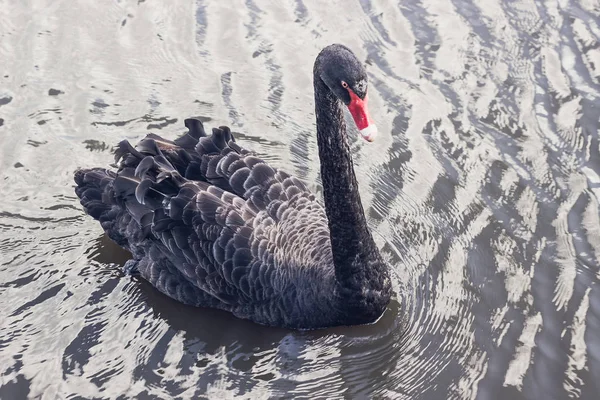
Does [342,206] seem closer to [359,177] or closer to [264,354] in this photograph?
[264,354]

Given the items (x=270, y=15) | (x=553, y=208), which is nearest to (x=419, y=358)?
(x=553, y=208)

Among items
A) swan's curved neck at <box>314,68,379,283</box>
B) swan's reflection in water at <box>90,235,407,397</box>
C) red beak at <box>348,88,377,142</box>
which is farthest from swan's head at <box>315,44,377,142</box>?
swan's reflection in water at <box>90,235,407,397</box>

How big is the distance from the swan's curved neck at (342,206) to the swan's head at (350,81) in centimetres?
28

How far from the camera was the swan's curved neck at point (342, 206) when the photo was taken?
498cm

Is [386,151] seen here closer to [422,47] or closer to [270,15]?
[422,47]

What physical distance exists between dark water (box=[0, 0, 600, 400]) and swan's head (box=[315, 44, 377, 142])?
5.01 feet

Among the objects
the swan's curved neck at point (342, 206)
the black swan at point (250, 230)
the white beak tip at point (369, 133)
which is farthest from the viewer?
the black swan at point (250, 230)

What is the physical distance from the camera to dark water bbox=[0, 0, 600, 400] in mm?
5133

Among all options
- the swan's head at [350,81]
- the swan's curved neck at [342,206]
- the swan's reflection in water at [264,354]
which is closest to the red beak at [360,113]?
the swan's head at [350,81]

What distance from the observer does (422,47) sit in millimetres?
8289

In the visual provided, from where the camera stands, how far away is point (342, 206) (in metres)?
5.11

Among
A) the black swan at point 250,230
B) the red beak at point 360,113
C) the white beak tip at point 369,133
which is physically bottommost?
the black swan at point 250,230

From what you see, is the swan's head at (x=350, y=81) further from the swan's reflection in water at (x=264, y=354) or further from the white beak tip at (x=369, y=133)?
the swan's reflection in water at (x=264, y=354)

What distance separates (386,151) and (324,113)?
2.19 m
